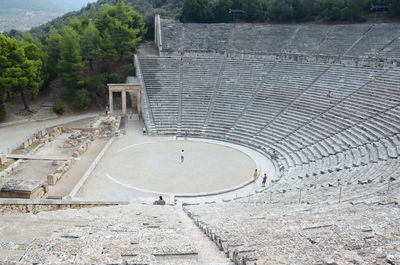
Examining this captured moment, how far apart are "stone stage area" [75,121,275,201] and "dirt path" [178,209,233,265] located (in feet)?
23.5

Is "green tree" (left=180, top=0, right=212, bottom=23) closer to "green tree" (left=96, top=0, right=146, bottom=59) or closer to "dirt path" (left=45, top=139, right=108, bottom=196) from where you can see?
"green tree" (left=96, top=0, right=146, bottom=59)

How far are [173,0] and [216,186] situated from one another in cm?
4688

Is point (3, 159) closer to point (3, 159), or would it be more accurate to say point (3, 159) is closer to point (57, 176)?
point (3, 159)

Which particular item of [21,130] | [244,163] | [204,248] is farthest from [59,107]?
[204,248]

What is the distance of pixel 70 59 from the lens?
33.8 m

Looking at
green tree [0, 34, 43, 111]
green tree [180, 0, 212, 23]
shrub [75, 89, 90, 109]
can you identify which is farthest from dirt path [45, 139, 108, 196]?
green tree [180, 0, 212, 23]

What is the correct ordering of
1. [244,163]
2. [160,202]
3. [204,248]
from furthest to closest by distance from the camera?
[244,163] < [160,202] < [204,248]

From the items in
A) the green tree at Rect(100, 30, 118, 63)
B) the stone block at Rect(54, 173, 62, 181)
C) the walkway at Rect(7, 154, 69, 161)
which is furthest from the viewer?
the green tree at Rect(100, 30, 118, 63)

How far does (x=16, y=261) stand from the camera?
7539mm

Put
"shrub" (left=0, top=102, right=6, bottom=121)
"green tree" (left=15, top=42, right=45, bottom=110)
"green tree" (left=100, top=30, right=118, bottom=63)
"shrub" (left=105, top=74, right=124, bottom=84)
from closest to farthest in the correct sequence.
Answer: "shrub" (left=0, top=102, right=6, bottom=121), "green tree" (left=15, top=42, right=45, bottom=110), "shrub" (left=105, top=74, right=124, bottom=84), "green tree" (left=100, top=30, right=118, bottom=63)

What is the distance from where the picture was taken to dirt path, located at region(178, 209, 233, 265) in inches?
309

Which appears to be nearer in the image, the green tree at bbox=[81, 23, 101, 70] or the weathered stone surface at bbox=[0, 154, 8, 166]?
the weathered stone surface at bbox=[0, 154, 8, 166]

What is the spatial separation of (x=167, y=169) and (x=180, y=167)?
776 mm

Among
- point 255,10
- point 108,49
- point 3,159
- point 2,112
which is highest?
point 255,10
